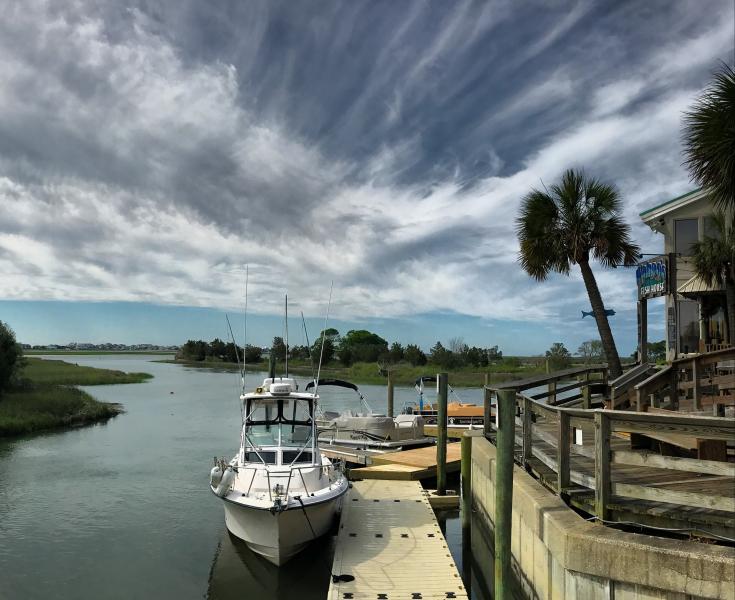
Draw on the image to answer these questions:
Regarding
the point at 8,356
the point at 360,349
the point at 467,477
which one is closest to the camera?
the point at 467,477

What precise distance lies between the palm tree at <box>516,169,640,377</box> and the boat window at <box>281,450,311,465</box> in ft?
33.5

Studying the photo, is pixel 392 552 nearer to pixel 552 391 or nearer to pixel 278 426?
pixel 278 426

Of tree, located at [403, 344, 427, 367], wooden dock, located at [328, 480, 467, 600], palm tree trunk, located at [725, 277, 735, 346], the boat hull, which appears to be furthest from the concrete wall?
tree, located at [403, 344, 427, 367]

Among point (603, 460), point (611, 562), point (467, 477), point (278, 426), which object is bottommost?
point (467, 477)

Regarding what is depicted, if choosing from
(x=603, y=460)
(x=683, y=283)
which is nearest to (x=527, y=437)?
(x=603, y=460)

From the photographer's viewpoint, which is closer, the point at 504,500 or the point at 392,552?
the point at 504,500

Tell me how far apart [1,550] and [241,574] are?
236 inches

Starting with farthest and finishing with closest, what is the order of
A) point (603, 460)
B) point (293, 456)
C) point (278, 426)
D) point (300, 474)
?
point (278, 426) → point (293, 456) → point (300, 474) → point (603, 460)

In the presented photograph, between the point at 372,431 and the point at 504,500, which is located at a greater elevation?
the point at 504,500

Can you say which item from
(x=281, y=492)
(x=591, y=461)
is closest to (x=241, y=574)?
(x=281, y=492)

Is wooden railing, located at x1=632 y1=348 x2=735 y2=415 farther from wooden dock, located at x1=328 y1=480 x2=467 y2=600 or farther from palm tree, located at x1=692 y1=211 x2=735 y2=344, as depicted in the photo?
palm tree, located at x1=692 y1=211 x2=735 y2=344

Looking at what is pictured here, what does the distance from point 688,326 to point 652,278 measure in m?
1.92

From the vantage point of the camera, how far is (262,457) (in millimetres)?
13117

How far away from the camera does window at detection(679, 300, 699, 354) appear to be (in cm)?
1911
